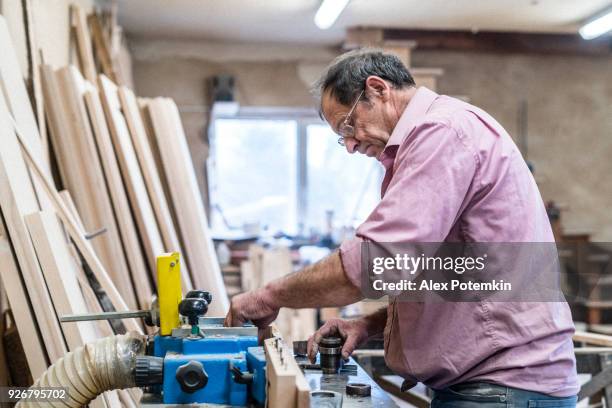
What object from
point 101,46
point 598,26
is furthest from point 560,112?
point 101,46

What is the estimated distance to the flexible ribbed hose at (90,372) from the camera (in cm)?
136

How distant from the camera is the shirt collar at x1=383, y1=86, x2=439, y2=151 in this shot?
64.4 inches

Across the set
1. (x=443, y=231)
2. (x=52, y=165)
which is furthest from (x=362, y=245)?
(x=52, y=165)

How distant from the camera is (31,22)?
2.84 meters

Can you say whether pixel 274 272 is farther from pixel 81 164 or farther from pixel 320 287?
pixel 320 287

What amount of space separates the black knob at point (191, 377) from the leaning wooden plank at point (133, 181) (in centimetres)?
175

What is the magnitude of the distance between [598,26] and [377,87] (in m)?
4.71

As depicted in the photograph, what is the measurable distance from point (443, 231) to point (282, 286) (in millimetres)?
395

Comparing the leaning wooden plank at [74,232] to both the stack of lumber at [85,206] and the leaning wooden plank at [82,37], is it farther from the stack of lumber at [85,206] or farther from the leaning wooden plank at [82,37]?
the leaning wooden plank at [82,37]

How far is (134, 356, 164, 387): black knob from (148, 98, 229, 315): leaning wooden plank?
6.28 ft

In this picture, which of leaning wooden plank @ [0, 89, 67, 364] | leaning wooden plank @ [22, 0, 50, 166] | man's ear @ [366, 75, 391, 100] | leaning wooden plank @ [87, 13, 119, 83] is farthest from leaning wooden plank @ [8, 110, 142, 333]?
leaning wooden plank @ [87, 13, 119, 83]

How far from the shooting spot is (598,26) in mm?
5602

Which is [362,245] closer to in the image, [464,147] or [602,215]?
[464,147]

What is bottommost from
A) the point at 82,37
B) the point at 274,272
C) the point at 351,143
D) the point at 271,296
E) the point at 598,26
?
the point at 274,272
